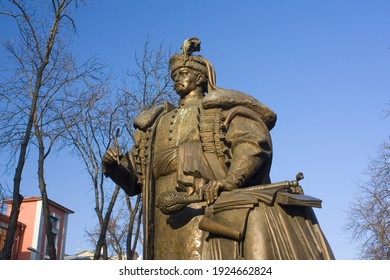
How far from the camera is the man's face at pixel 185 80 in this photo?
18.0 ft

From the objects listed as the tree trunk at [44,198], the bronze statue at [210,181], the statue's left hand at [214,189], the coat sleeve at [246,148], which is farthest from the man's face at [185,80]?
the tree trunk at [44,198]

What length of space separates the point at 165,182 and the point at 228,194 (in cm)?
86

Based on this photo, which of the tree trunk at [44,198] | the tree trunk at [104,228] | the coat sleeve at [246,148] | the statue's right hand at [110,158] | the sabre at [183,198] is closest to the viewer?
the sabre at [183,198]

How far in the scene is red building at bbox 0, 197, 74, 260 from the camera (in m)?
31.1

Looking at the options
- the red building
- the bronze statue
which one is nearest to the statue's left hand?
the bronze statue

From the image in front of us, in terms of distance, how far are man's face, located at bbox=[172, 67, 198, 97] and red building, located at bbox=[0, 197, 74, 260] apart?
86.5ft

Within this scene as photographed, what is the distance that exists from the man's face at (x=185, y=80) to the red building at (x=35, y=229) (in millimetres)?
26379

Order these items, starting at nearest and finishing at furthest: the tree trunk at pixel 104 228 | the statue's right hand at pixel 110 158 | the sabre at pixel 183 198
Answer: the sabre at pixel 183 198 < the statue's right hand at pixel 110 158 < the tree trunk at pixel 104 228

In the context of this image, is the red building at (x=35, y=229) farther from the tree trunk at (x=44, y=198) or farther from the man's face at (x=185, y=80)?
the man's face at (x=185, y=80)

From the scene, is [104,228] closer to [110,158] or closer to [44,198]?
[44,198]

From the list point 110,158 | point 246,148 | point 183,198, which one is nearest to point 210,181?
point 183,198

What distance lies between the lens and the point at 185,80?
5.50m
